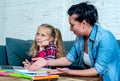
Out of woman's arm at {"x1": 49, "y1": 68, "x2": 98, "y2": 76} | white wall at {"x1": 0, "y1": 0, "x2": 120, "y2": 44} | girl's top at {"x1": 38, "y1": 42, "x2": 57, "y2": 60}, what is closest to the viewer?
woman's arm at {"x1": 49, "y1": 68, "x2": 98, "y2": 76}

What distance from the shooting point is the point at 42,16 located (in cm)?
320

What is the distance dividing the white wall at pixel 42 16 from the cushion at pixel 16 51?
58 cm

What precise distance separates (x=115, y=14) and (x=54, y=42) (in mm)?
734

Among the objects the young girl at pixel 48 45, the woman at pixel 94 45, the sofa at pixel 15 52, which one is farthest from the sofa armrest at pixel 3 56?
the woman at pixel 94 45

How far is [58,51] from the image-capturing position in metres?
2.19

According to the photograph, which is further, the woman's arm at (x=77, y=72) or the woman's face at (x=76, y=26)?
the woman's face at (x=76, y=26)

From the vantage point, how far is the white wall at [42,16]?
2.51m

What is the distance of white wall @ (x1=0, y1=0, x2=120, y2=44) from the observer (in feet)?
8.23

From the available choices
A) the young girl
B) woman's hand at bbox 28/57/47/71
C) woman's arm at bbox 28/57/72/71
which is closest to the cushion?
the young girl

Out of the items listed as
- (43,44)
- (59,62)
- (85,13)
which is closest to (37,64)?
(59,62)

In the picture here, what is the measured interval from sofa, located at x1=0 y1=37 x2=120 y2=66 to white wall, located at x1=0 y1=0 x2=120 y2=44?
46 cm

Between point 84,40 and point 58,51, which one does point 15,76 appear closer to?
point 84,40

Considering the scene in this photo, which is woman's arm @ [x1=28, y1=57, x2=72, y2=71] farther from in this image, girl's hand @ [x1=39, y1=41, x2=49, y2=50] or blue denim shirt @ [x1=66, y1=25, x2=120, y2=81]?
girl's hand @ [x1=39, y1=41, x2=49, y2=50]

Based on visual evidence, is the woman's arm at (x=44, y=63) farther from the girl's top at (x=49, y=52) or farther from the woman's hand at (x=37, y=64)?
the girl's top at (x=49, y=52)
